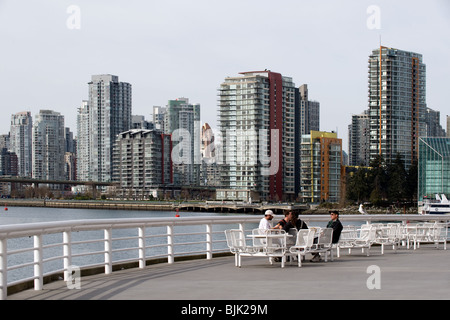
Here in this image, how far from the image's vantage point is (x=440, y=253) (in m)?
20.5

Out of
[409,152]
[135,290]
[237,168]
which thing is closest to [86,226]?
[135,290]

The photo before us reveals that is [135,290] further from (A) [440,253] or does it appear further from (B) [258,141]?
(B) [258,141]

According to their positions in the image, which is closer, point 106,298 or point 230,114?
point 106,298

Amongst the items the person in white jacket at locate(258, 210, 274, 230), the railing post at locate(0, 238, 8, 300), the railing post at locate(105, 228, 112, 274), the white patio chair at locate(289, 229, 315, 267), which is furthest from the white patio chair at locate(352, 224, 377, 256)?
the railing post at locate(0, 238, 8, 300)

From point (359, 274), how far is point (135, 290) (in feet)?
16.1

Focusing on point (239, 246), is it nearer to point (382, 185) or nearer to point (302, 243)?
point (302, 243)

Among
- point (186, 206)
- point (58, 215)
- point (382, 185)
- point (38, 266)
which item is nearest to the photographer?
point (38, 266)

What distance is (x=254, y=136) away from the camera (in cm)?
18538

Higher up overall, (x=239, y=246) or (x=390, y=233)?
(x=239, y=246)

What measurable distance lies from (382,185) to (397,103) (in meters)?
40.4

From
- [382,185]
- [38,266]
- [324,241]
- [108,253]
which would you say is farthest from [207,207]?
[38,266]

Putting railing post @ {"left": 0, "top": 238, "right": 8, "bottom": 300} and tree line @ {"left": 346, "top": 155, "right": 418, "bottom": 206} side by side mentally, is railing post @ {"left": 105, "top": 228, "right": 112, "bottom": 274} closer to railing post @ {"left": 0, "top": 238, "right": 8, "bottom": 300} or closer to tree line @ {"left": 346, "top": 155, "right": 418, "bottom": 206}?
railing post @ {"left": 0, "top": 238, "right": 8, "bottom": 300}

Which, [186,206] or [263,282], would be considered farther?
[186,206]

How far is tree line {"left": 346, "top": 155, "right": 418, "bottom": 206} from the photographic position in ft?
506
